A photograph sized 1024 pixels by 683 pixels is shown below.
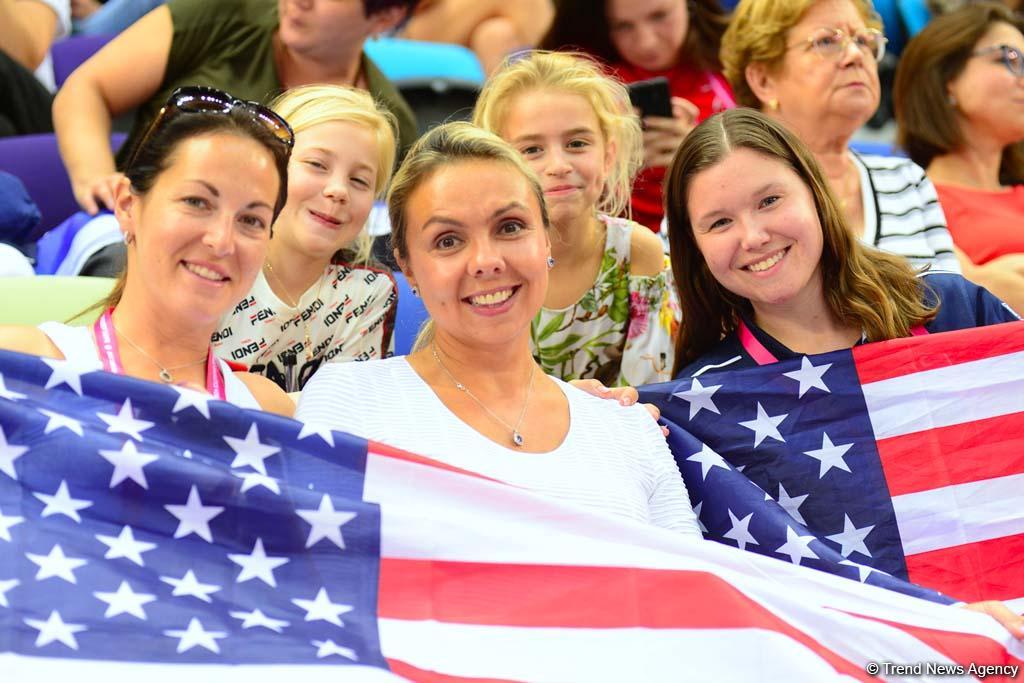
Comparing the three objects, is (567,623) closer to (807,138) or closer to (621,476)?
(621,476)

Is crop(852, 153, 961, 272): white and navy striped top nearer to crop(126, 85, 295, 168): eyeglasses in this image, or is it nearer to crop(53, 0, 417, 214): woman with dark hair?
crop(53, 0, 417, 214): woman with dark hair

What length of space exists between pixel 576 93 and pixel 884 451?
3.31 ft

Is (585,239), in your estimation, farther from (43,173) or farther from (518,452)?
(43,173)

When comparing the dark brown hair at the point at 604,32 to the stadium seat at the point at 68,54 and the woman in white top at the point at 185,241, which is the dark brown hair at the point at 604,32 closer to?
the stadium seat at the point at 68,54

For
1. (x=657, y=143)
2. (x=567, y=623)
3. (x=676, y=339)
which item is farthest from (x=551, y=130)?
(x=567, y=623)

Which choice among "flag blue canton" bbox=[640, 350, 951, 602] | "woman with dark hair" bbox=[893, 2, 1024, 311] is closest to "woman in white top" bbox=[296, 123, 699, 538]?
"flag blue canton" bbox=[640, 350, 951, 602]

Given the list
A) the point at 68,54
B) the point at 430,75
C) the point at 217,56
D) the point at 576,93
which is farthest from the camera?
the point at 430,75

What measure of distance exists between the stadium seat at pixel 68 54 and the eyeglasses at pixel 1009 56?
2.65 meters

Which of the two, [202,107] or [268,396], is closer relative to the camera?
[202,107]

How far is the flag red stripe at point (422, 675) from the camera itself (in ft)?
5.61

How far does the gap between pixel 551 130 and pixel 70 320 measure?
1056mm

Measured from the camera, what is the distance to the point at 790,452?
7.96ft

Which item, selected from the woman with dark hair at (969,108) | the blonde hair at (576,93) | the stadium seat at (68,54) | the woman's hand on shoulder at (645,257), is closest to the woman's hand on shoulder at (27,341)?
the blonde hair at (576,93)

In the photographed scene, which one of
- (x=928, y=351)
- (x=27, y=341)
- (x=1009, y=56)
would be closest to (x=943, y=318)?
(x=928, y=351)
